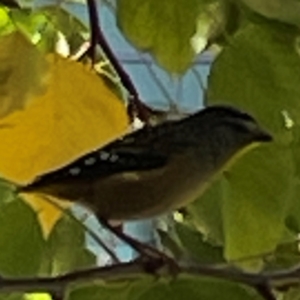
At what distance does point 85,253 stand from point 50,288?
20 cm

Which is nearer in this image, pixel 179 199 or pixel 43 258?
pixel 179 199

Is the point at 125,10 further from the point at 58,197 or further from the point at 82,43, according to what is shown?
the point at 82,43

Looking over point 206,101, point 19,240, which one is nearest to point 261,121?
point 206,101

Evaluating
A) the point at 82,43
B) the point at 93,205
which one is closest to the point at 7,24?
the point at 82,43

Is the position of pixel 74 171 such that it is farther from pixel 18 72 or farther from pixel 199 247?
pixel 199 247

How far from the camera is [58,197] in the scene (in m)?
0.46

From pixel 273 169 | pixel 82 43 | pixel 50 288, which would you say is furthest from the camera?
pixel 82 43

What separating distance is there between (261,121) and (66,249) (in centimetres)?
14

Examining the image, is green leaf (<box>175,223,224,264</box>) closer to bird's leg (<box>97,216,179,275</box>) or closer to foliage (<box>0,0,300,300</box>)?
foliage (<box>0,0,300,300</box>)

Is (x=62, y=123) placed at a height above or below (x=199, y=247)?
above

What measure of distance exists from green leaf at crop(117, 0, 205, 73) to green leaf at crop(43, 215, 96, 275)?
141 millimetres

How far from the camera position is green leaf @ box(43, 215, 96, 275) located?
597mm

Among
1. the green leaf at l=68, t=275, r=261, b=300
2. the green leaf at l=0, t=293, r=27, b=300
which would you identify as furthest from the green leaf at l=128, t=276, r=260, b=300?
the green leaf at l=0, t=293, r=27, b=300

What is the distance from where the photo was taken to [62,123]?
536mm
